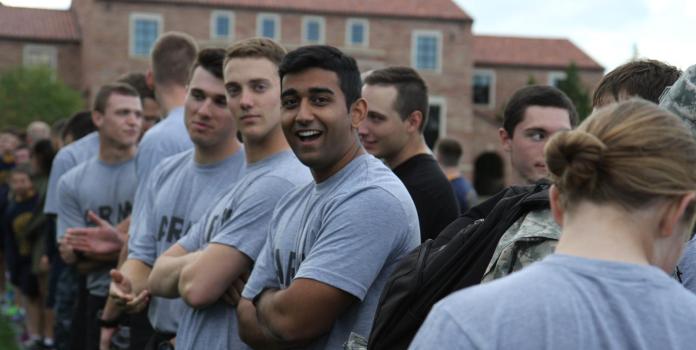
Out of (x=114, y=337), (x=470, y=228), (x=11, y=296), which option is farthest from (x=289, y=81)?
(x=11, y=296)

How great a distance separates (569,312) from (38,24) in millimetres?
56336

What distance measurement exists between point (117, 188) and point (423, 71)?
4823 centimetres

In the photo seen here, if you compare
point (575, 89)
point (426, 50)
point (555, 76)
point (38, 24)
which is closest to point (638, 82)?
point (426, 50)

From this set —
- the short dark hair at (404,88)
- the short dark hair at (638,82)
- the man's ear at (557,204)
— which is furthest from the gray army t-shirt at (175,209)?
the man's ear at (557,204)

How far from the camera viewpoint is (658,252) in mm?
2045

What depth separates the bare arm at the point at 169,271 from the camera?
4.42 meters

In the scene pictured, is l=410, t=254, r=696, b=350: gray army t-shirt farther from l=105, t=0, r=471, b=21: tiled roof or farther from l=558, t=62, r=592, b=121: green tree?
l=558, t=62, r=592, b=121: green tree

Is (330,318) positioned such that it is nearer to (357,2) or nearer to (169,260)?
(169,260)

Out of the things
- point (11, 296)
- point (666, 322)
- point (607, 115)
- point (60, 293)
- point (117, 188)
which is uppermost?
point (607, 115)

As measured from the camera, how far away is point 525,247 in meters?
2.67

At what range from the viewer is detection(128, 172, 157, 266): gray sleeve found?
5.14 meters

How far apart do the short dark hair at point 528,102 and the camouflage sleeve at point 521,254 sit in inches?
98.0

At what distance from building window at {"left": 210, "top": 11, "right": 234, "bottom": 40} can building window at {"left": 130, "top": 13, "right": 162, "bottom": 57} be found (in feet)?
8.20

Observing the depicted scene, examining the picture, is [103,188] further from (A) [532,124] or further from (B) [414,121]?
(A) [532,124]
